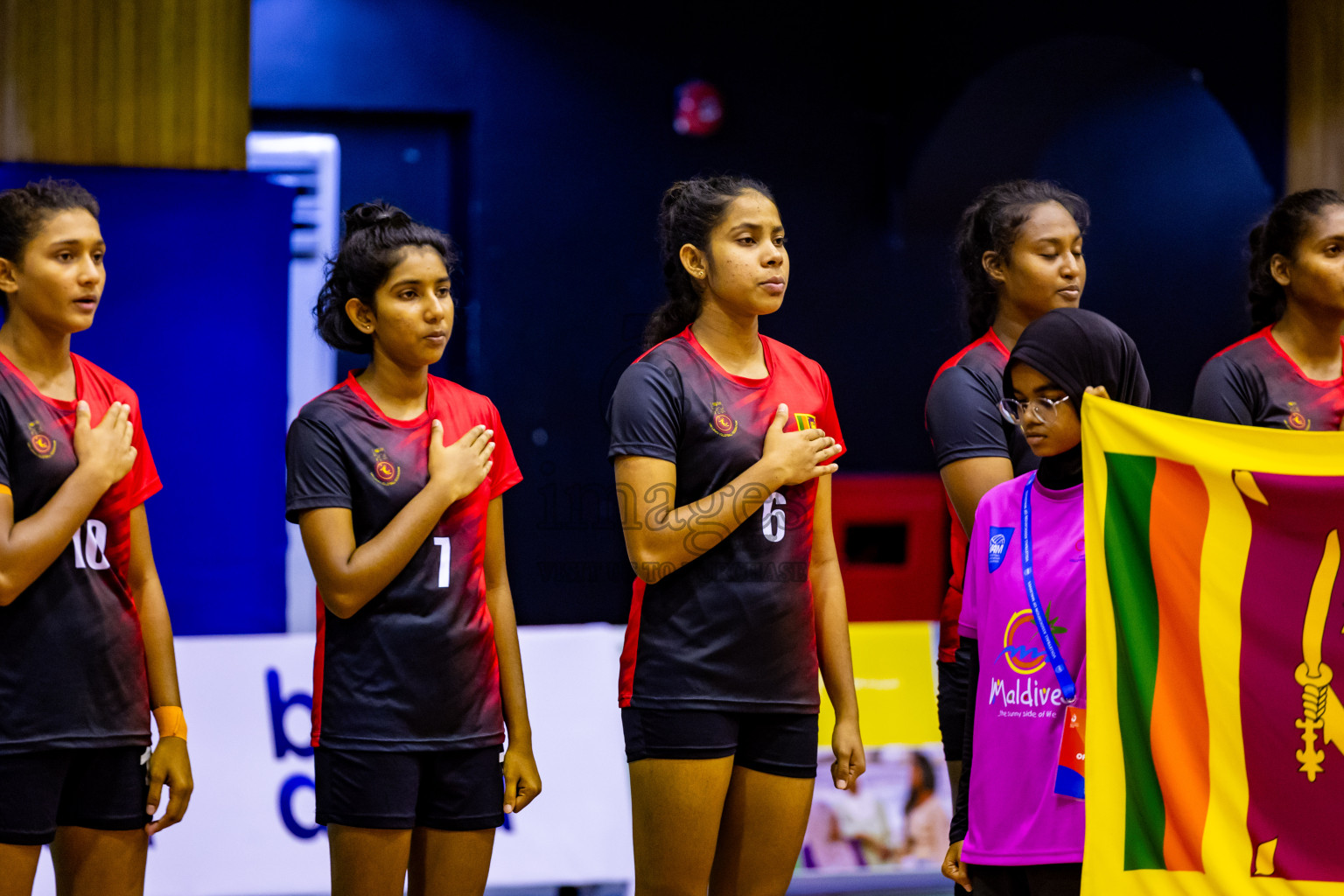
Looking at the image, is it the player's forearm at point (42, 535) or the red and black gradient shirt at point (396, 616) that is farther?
the red and black gradient shirt at point (396, 616)

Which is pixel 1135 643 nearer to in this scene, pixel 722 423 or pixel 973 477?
pixel 973 477

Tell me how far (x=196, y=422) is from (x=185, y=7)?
1.23 m

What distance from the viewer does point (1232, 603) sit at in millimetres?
2363

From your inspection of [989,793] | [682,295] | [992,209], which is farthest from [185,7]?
[989,793]

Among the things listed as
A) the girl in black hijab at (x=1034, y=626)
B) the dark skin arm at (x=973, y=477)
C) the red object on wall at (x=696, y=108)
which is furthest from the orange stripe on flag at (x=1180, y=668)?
the red object on wall at (x=696, y=108)

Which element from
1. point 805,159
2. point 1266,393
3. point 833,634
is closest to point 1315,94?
point 805,159

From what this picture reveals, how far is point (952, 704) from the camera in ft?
9.73

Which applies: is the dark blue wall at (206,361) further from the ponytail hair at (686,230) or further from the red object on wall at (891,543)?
the red object on wall at (891,543)

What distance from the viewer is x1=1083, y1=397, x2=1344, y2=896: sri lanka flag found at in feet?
7.41

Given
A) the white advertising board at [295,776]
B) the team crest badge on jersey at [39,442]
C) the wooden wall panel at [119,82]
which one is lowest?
the white advertising board at [295,776]

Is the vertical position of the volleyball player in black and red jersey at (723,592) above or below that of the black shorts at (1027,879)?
above

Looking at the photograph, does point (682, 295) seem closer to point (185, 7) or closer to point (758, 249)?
point (758, 249)

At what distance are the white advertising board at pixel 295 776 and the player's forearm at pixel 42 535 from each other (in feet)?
4.94

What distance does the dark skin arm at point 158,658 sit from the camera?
267 cm
